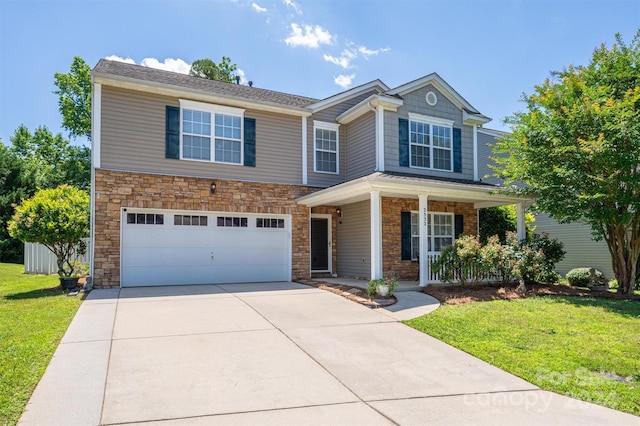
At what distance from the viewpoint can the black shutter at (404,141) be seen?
1327cm

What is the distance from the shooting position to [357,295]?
32.4ft

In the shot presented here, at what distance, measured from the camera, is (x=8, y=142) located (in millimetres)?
31875

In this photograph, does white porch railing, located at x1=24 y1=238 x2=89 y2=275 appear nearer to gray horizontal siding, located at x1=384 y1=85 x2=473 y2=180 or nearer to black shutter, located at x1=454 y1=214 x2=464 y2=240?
gray horizontal siding, located at x1=384 y1=85 x2=473 y2=180

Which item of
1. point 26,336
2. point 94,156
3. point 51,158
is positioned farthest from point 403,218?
point 51,158

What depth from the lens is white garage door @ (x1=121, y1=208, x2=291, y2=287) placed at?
11380 mm

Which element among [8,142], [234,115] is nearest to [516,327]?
[234,115]

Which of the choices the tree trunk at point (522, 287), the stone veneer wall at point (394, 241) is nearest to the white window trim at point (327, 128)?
the stone veneer wall at point (394, 241)

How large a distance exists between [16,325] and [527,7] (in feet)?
44.3

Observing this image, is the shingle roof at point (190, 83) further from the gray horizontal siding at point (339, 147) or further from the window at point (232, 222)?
the window at point (232, 222)

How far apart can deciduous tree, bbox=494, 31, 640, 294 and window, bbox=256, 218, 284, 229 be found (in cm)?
709

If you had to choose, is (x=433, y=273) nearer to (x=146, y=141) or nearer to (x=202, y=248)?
(x=202, y=248)

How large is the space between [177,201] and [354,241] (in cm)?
577

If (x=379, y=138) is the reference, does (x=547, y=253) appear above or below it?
below

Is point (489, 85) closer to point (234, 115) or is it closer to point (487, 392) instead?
point (234, 115)
